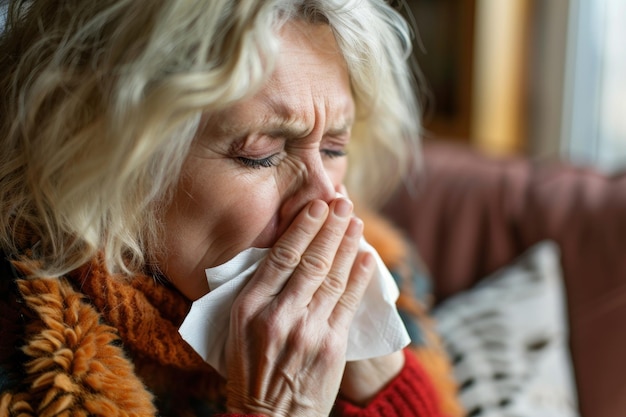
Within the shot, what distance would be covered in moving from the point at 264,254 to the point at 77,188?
0.26 metres

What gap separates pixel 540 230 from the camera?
153 cm

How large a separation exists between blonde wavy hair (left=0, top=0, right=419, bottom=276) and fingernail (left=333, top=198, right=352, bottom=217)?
0.19m

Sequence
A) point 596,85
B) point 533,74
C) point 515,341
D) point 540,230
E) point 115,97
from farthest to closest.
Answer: point 533,74 → point 596,85 → point 540,230 → point 515,341 → point 115,97

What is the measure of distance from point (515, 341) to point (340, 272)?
1.89 ft

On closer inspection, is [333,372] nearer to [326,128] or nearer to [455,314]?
[326,128]

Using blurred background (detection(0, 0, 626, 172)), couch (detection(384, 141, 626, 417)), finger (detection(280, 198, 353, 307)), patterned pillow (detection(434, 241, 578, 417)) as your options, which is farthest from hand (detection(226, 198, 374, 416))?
blurred background (detection(0, 0, 626, 172))

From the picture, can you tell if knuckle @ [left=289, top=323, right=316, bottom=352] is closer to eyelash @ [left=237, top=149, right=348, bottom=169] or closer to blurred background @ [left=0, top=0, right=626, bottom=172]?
eyelash @ [left=237, top=149, right=348, bottom=169]

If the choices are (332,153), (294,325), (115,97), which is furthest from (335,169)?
(115,97)

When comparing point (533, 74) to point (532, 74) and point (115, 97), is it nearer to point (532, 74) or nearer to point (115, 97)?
point (532, 74)

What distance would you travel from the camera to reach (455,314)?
149cm

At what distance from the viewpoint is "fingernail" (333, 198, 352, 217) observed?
0.95m

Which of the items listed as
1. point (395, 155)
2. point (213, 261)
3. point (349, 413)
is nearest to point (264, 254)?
point (213, 261)

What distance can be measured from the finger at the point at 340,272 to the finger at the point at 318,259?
0.02 m

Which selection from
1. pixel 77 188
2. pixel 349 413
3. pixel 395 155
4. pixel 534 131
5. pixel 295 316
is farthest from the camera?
pixel 534 131
